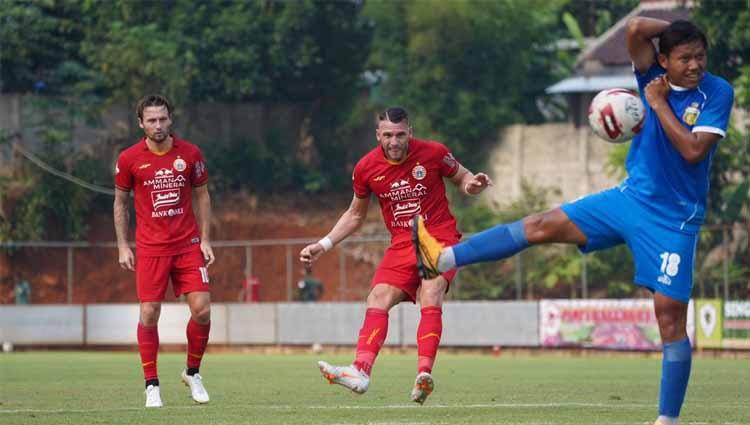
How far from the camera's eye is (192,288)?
12781mm

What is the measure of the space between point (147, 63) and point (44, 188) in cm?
488

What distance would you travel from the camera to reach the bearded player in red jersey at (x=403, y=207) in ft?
38.7

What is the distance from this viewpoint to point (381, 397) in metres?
13.2

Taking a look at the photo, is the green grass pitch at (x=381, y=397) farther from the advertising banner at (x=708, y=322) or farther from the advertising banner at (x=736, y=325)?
the advertising banner at (x=708, y=322)

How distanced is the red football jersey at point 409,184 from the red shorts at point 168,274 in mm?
1696

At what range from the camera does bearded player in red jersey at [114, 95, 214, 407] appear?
12.7 meters

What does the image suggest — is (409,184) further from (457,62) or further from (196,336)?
(457,62)

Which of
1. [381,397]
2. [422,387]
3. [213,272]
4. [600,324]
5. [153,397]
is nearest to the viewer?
[422,387]

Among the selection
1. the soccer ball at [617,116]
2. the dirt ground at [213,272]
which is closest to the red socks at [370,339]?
the soccer ball at [617,116]

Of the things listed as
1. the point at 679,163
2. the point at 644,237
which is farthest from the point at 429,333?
the point at 679,163

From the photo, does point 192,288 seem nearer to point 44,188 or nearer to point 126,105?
point 44,188

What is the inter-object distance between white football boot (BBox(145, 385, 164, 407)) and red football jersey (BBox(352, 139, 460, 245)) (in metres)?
2.28

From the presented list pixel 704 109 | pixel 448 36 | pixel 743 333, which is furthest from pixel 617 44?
pixel 704 109

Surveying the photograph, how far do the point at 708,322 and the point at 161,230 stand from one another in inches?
656
